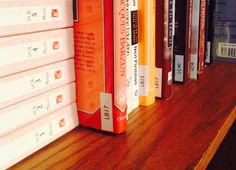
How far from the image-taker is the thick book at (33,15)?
467 millimetres

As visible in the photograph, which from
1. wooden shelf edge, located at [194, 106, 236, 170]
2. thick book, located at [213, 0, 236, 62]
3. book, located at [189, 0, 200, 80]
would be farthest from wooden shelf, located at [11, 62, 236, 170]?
thick book, located at [213, 0, 236, 62]

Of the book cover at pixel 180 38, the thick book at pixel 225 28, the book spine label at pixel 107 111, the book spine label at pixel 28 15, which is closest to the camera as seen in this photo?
the book spine label at pixel 28 15

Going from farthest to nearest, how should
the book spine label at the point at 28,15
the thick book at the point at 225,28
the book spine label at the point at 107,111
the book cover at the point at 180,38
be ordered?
1. the thick book at the point at 225,28
2. the book cover at the point at 180,38
3. the book spine label at the point at 107,111
4. the book spine label at the point at 28,15

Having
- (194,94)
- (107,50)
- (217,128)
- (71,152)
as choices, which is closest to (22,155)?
(71,152)

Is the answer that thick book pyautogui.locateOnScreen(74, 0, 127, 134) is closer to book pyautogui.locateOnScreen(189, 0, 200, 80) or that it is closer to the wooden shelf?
the wooden shelf

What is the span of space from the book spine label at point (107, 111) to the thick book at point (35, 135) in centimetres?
5

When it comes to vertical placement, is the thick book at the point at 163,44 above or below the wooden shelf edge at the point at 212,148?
above

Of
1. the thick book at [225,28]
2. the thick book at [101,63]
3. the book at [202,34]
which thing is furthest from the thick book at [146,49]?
the thick book at [225,28]

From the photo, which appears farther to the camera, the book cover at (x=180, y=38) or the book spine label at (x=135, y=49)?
the book cover at (x=180, y=38)

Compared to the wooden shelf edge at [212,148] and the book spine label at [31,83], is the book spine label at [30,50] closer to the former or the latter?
the book spine label at [31,83]

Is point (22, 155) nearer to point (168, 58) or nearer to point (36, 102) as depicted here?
point (36, 102)

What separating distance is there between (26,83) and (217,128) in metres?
0.32

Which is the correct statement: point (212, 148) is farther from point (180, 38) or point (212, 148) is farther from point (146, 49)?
point (180, 38)

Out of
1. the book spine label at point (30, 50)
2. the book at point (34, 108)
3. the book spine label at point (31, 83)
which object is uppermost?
the book spine label at point (30, 50)
